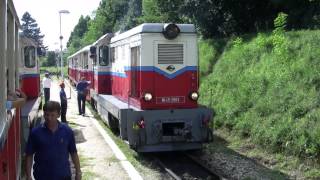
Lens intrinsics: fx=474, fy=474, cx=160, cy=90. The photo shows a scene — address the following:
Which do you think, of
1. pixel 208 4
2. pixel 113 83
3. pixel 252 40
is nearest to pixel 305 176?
pixel 113 83

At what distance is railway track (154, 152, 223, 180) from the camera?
8.94 meters

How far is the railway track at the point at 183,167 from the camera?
29.3 ft

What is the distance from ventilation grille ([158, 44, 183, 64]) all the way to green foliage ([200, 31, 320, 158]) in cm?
259

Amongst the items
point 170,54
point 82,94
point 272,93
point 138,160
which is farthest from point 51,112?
point 82,94

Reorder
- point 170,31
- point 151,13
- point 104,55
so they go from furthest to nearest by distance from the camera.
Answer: point 151,13
point 104,55
point 170,31

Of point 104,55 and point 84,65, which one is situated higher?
point 104,55

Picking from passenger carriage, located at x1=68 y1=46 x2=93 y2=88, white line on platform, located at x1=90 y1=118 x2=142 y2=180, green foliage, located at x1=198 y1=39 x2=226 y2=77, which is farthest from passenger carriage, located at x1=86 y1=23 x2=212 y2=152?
passenger carriage, located at x1=68 y1=46 x2=93 y2=88

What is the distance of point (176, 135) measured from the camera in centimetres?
1033

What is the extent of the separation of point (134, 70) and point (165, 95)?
1.12 metres

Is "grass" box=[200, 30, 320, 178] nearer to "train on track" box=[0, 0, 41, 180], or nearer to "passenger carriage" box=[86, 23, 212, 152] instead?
"passenger carriage" box=[86, 23, 212, 152]

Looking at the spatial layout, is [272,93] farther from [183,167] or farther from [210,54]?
[210,54]

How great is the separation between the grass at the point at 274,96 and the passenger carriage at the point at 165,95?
1.66 metres

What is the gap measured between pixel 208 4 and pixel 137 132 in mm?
12091

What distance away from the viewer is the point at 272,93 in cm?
1223
